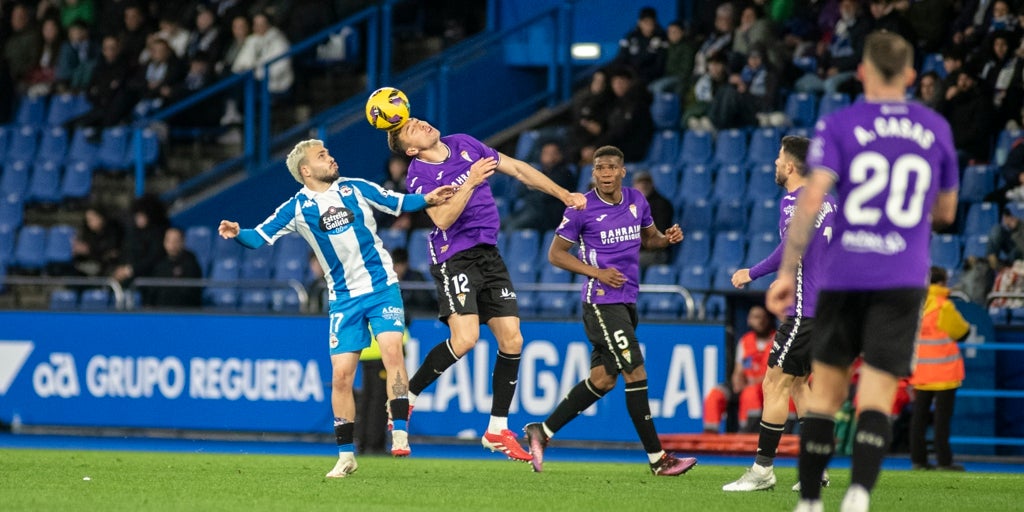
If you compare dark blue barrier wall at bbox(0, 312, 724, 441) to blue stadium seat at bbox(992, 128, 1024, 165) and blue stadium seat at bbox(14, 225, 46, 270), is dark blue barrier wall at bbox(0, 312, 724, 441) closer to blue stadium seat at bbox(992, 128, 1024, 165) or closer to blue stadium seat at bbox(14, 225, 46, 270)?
blue stadium seat at bbox(14, 225, 46, 270)

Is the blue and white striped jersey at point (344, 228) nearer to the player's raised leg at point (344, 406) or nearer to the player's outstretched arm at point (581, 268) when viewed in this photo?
the player's raised leg at point (344, 406)

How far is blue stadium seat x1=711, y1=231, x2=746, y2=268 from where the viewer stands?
59.6 feet

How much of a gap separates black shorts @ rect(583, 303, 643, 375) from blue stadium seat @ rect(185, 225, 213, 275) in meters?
10.4

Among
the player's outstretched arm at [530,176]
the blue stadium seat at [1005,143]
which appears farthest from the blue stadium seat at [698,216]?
the player's outstretched arm at [530,176]

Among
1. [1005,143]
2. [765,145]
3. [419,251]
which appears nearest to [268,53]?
[419,251]

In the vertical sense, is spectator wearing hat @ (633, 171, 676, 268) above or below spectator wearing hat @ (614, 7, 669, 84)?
below

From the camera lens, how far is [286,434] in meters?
17.7

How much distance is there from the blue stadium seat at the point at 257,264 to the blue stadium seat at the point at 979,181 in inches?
337

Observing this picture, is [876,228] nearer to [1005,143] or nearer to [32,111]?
[1005,143]

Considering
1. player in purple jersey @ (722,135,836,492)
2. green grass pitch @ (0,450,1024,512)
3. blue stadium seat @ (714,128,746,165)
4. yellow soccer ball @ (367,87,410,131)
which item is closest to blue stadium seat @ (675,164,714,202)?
blue stadium seat @ (714,128,746,165)

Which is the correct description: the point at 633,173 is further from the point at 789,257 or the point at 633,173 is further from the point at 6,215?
the point at 789,257

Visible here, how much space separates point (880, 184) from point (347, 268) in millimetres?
4623

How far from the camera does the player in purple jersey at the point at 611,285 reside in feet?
36.9

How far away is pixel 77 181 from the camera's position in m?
22.3
